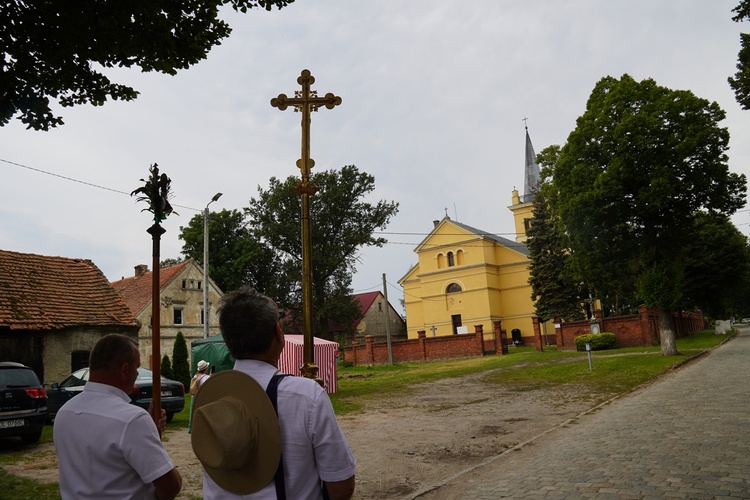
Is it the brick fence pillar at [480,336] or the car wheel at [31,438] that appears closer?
the car wheel at [31,438]

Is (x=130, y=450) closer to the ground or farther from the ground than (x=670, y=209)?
closer to the ground

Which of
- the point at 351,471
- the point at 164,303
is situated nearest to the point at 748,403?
the point at 351,471

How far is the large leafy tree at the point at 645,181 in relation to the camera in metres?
24.3

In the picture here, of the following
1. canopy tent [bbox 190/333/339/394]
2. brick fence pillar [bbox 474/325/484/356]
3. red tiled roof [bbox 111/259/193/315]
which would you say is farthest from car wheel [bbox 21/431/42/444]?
brick fence pillar [bbox 474/325/484/356]

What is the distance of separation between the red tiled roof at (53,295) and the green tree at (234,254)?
25.0 m

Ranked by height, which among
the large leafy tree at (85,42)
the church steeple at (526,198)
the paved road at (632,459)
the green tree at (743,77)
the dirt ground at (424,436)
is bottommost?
the dirt ground at (424,436)

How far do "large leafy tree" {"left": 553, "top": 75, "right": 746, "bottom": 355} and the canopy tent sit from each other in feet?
45.3

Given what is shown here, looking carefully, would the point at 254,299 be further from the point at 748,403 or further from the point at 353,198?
the point at 353,198

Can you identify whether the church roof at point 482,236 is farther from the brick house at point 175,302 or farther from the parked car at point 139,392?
the parked car at point 139,392

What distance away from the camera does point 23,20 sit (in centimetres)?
573

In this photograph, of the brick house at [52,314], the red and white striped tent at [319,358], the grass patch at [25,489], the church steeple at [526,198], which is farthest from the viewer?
the church steeple at [526,198]

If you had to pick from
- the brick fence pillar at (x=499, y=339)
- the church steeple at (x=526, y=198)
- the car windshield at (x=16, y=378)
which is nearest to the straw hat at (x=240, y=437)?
the car windshield at (x=16, y=378)

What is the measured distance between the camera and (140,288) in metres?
37.8

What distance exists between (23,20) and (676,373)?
2078 centimetres
